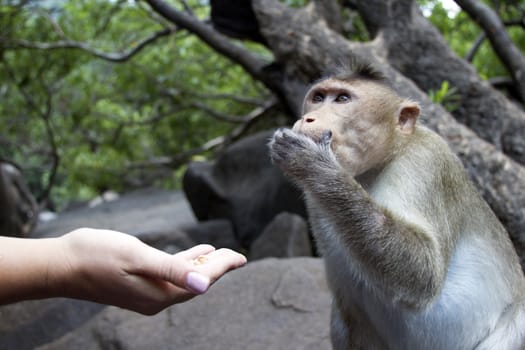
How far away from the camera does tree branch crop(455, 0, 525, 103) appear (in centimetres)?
593

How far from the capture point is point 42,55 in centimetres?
1034

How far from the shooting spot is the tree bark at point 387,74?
4.76 metres

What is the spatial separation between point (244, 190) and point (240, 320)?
4.55 metres

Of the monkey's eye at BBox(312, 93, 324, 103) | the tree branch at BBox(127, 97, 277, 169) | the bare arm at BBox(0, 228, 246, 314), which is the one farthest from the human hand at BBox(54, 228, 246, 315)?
the tree branch at BBox(127, 97, 277, 169)

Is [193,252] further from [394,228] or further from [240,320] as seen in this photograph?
[240,320]

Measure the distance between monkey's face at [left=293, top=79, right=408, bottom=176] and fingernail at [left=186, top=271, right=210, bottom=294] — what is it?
1076mm

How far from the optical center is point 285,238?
6.42m

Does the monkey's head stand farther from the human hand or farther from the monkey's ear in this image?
the human hand

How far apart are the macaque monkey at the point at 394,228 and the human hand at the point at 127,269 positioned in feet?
2.11

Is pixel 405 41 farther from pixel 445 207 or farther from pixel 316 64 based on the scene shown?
pixel 445 207

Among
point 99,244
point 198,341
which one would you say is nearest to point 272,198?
point 198,341

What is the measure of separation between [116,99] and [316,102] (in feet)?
37.7

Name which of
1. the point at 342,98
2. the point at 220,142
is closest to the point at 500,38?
the point at 342,98

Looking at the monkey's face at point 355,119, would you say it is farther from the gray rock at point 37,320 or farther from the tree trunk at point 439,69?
the gray rock at point 37,320
